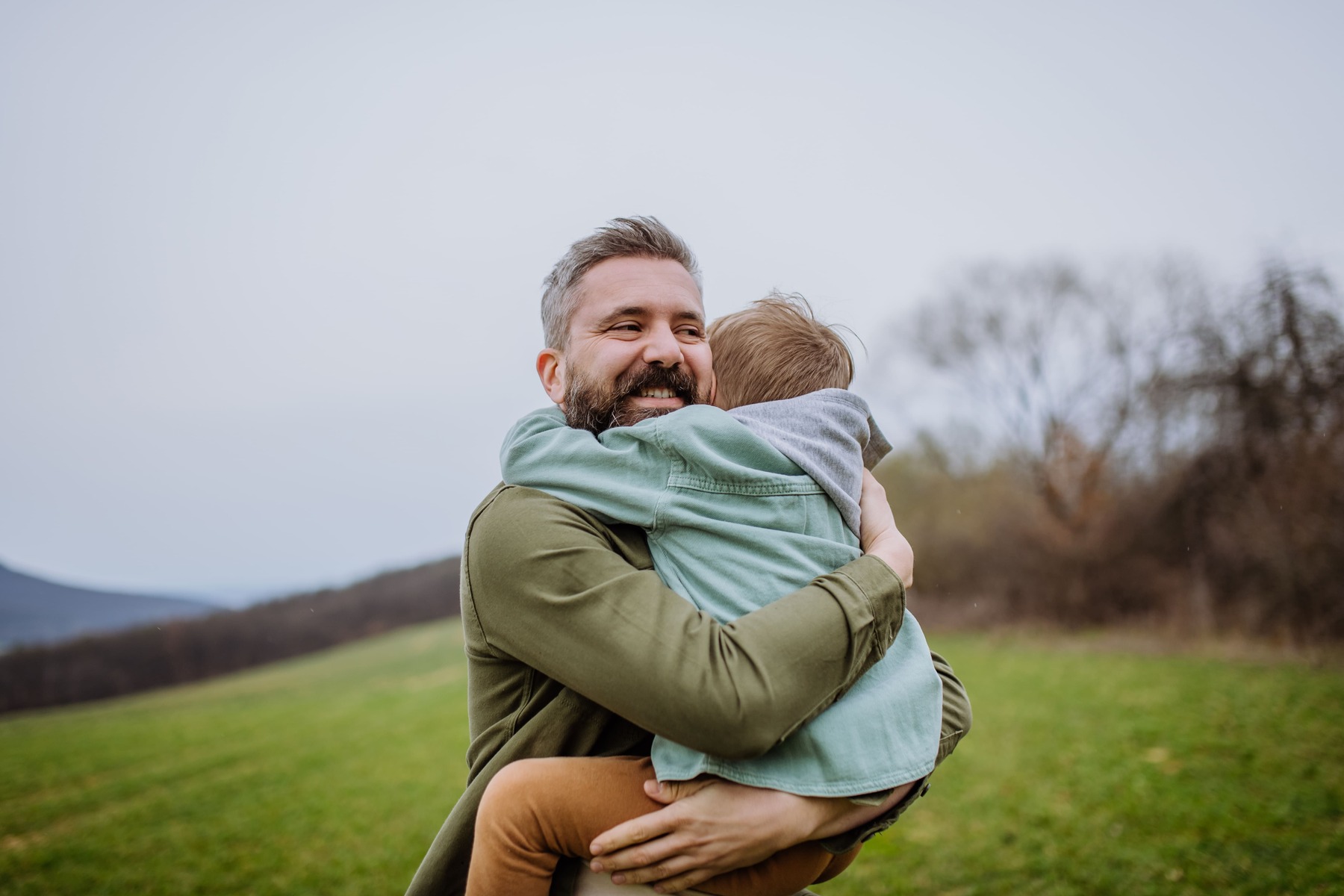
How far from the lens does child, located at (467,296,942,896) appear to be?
4.47 feet

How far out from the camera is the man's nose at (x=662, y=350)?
5.89ft

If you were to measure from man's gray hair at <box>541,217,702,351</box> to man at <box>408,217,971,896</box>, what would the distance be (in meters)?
0.23

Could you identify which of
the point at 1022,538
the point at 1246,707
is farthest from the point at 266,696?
the point at 1246,707

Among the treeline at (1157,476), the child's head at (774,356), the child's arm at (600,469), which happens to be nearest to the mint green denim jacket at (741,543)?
the child's arm at (600,469)

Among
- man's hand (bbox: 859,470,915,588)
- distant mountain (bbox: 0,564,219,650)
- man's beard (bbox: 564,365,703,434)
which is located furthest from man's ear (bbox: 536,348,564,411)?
distant mountain (bbox: 0,564,219,650)

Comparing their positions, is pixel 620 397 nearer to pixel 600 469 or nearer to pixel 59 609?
pixel 600 469

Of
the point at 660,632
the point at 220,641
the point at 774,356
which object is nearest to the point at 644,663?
the point at 660,632

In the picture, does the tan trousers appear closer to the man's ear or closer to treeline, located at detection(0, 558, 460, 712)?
the man's ear

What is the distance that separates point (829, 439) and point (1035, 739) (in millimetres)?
12145

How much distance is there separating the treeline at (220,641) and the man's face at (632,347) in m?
36.9

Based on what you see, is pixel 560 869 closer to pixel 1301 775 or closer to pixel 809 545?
pixel 809 545

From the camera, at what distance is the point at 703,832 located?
133cm

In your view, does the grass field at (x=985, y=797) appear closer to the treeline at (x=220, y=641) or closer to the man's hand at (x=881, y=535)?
the man's hand at (x=881, y=535)

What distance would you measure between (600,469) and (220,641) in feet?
152
